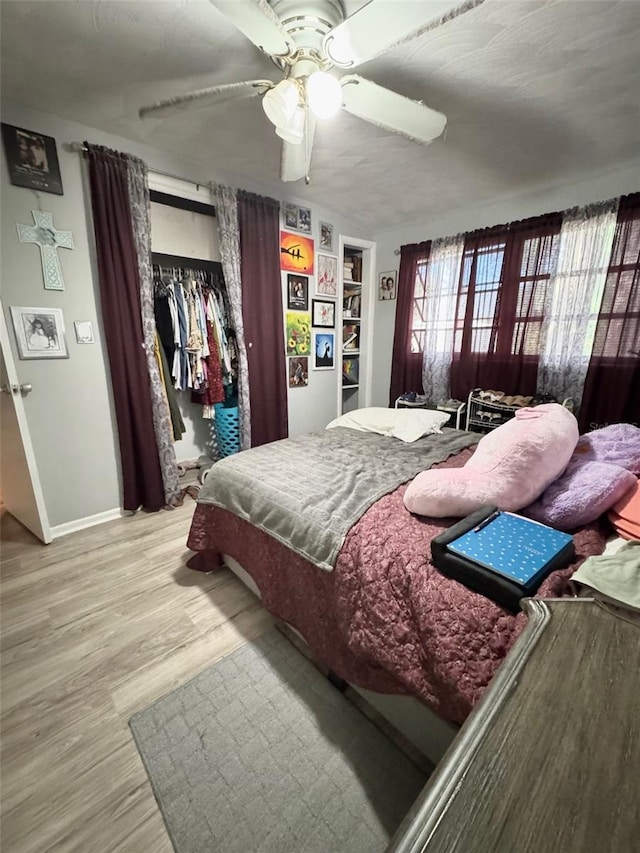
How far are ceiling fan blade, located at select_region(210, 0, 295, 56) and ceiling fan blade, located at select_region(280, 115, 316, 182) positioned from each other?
0.30 m

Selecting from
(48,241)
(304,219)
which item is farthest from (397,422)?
(48,241)

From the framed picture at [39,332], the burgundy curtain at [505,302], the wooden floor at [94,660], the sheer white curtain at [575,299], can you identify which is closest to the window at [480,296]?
the burgundy curtain at [505,302]

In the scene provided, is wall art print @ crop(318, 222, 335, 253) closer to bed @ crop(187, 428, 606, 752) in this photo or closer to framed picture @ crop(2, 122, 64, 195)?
framed picture @ crop(2, 122, 64, 195)

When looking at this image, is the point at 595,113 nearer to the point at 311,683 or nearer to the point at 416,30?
the point at 416,30

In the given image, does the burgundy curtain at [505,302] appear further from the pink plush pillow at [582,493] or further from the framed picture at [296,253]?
the pink plush pillow at [582,493]

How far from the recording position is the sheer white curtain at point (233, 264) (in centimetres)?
262

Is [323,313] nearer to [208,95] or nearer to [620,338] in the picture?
[208,95]

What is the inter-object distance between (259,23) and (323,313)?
2.48 meters

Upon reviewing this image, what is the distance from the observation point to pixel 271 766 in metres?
1.07

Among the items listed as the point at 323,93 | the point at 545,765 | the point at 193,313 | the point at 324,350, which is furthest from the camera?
the point at 324,350

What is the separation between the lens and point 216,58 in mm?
1515

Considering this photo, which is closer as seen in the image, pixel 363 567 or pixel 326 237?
pixel 363 567

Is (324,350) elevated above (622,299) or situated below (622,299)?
below

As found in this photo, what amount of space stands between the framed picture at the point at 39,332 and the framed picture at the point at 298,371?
183 cm
